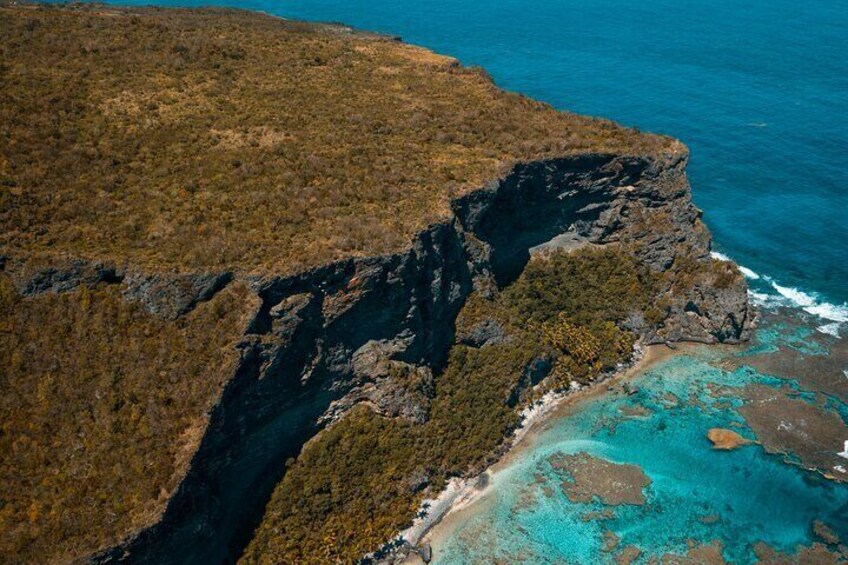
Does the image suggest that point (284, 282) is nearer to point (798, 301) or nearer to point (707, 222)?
point (798, 301)

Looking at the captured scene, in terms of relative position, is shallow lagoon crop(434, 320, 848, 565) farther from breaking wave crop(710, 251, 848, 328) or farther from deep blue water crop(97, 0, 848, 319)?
deep blue water crop(97, 0, 848, 319)

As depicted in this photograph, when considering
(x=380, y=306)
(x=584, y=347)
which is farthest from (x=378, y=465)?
(x=584, y=347)

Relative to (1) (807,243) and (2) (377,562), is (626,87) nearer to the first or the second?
(1) (807,243)

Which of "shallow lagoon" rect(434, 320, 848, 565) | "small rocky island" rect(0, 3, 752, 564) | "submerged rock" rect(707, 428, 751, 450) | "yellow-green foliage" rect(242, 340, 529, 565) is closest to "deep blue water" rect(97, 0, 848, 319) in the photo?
"small rocky island" rect(0, 3, 752, 564)

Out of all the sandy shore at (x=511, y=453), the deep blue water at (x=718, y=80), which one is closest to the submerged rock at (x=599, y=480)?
the sandy shore at (x=511, y=453)

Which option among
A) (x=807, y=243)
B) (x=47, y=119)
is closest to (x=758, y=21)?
(x=807, y=243)

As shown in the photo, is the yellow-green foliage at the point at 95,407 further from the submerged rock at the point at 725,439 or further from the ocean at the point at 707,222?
the submerged rock at the point at 725,439
